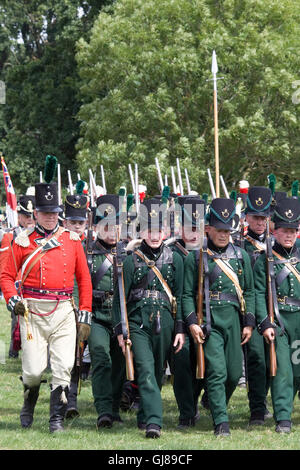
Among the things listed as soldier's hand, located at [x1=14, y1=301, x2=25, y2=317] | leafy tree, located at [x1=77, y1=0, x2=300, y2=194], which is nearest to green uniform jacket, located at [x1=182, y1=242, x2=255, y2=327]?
soldier's hand, located at [x1=14, y1=301, x2=25, y2=317]

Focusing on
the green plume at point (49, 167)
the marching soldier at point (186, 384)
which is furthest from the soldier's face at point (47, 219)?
the marching soldier at point (186, 384)

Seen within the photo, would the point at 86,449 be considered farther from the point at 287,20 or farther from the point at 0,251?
the point at 287,20

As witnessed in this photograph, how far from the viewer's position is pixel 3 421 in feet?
28.5

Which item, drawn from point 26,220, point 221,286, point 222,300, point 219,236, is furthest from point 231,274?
point 26,220

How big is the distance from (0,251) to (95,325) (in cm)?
239

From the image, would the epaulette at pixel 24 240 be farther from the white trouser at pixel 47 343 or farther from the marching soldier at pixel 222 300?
the marching soldier at pixel 222 300

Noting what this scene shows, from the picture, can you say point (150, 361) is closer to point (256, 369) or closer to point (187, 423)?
point (187, 423)

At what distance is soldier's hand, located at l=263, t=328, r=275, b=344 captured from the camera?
27.6 ft

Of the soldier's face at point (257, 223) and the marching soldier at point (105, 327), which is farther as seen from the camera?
the soldier's face at point (257, 223)

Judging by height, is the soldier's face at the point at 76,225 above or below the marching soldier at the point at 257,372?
above

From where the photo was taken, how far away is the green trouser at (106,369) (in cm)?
862

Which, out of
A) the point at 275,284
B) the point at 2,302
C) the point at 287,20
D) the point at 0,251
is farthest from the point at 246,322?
the point at 287,20

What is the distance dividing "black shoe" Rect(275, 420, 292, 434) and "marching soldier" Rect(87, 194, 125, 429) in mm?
1488

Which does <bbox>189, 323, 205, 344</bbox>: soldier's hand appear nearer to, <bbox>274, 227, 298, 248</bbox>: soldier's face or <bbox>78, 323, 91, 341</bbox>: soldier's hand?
<bbox>78, 323, 91, 341</bbox>: soldier's hand
